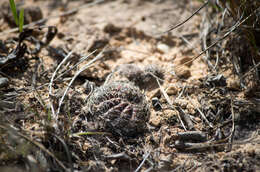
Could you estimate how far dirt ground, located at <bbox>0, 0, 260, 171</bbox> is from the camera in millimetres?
1663

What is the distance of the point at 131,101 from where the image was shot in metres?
1.95

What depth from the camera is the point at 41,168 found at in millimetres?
1504

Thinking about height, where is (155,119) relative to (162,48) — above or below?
below

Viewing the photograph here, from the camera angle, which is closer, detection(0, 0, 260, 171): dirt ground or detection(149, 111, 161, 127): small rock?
detection(0, 0, 260, 171): dirt ground

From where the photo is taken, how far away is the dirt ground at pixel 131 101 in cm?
166

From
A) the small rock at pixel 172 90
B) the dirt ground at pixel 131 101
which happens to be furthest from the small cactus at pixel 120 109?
the small rock at pixel 172 90

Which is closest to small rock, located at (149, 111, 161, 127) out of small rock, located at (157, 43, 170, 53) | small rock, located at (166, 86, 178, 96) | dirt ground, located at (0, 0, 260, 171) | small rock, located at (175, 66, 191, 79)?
dirt ground, located at (0, 0, 260, 171)

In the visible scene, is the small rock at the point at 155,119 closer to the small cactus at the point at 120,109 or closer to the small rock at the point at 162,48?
the small cactus at the point at 120,109

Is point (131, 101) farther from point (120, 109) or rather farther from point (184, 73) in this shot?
point (184, 73)

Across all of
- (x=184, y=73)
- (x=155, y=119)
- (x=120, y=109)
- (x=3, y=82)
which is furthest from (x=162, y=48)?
(x=3, y=82)

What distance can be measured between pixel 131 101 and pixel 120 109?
15cm

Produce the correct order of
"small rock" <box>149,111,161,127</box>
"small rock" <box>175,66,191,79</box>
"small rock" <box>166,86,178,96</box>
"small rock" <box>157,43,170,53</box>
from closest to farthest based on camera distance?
"small rock" <box>149,111,161,127</box> → "small rock" <box>166,86,178,96</box> → "small rock" <box>175,66,191,79</box> → "small rock" <box>157,43,170,53</box>

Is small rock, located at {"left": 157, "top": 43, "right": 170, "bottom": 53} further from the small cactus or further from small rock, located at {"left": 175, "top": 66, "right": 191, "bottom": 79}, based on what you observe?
the small cactus

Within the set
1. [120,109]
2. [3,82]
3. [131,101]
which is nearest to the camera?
[120,109]
